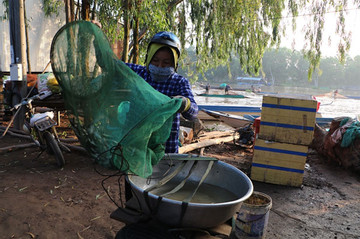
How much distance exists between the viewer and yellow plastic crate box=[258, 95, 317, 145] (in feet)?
14.1

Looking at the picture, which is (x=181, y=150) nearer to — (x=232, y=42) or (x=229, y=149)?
(x=229, y=149)

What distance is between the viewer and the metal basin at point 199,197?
51.7 inches

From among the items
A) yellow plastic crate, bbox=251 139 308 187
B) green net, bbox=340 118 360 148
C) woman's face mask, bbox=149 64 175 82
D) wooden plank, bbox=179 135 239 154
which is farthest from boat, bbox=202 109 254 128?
woman's face mask, bbox=149 64 175 82

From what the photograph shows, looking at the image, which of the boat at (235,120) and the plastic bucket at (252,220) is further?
the boat at (235,120)

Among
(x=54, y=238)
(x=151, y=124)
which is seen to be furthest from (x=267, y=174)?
(x=151, y=124)

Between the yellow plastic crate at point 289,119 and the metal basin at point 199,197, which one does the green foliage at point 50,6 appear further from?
the metal basin at point 199,197

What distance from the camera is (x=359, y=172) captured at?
18.0 feet

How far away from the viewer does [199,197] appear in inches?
65.8

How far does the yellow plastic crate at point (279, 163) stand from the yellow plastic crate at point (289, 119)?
12 centimetres

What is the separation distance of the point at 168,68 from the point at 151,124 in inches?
38.2

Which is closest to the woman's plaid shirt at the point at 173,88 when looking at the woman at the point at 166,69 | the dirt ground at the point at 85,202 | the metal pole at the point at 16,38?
the woman at the point at 166,69

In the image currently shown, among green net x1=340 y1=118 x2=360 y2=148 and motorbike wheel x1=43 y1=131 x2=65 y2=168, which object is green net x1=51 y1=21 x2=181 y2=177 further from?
green net x1=340 y1=118 x2=360 y2=148

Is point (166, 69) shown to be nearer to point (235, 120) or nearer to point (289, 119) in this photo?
point (289, 119)

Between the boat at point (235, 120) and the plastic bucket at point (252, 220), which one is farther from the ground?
the plastic bucket at point (252, 220)
